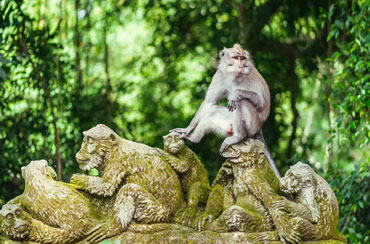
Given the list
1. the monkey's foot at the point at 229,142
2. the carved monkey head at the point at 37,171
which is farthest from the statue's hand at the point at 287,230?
the carved monkey head at the point at 37,171

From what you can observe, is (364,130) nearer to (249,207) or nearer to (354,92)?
(354,92)

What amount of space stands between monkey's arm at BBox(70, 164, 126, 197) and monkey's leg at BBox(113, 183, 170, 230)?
Result: 0.10m

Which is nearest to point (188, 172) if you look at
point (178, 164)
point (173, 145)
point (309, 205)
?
point (178, 164)

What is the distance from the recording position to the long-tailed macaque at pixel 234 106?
16.2 feet

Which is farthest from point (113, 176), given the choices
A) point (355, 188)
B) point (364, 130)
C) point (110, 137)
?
point (355, 188)

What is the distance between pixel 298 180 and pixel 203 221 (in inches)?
30.8

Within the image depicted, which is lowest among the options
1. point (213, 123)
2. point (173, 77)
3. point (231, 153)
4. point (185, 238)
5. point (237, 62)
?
point (185, 238)

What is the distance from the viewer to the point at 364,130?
21.4 ft

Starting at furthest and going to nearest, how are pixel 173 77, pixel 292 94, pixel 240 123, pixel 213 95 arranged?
pixel 173 77 → pixel 292 94 → pixel 213 95 → pixel 240 123

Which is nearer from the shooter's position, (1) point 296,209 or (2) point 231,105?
(1) point 296,209

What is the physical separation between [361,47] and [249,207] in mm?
2999

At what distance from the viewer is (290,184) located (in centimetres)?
433

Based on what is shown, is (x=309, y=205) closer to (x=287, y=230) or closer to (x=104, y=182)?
(x=287, y=230)

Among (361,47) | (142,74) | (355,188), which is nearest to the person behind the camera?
(361,47)
